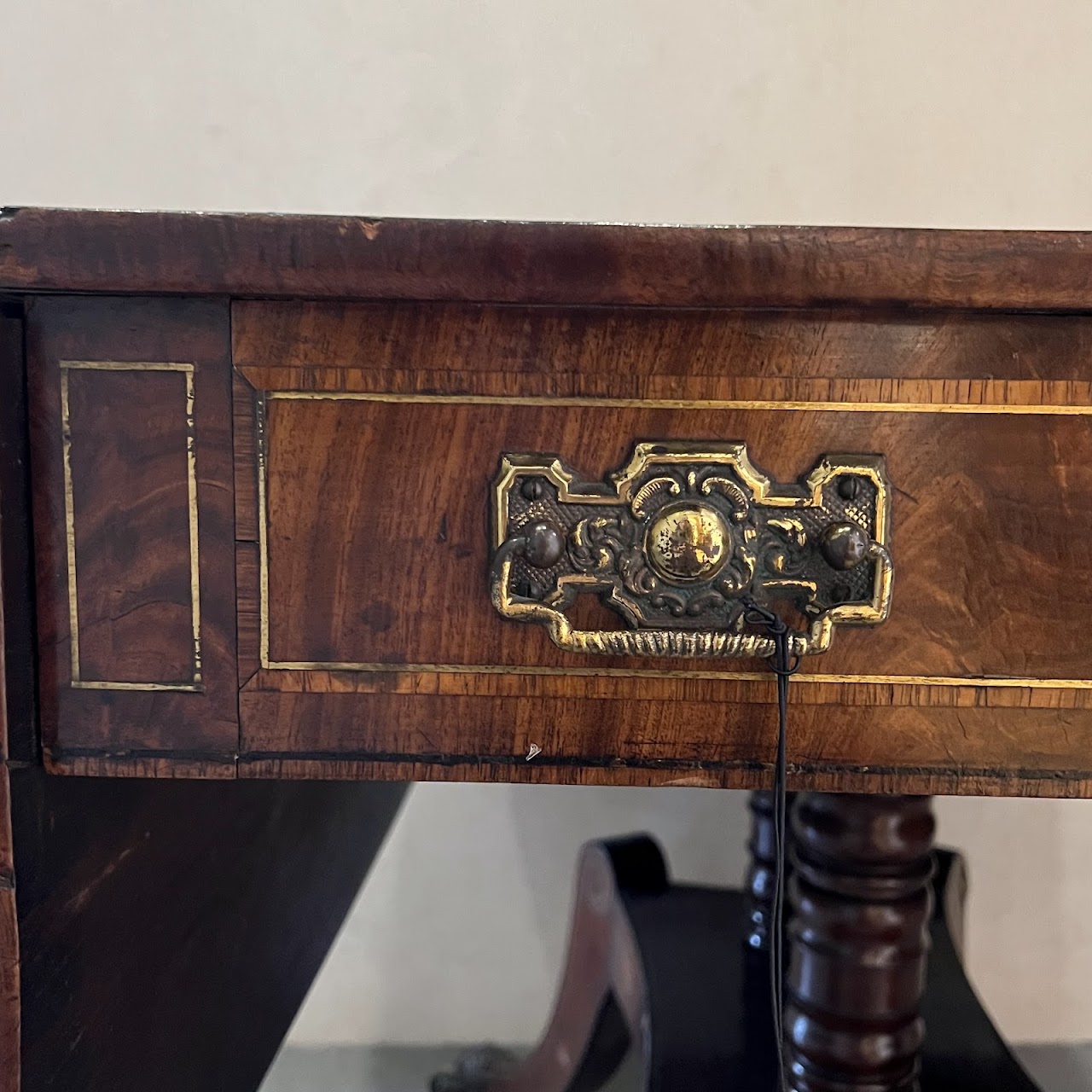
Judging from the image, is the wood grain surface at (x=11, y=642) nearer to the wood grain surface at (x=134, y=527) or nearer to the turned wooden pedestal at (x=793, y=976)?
the wood grain surface at (x=134, y=527)

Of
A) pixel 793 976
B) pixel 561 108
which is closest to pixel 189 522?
pixel 793 976

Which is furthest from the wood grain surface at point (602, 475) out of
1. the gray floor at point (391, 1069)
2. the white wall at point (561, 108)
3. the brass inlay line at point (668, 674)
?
the gray floor at point (391, 1069)

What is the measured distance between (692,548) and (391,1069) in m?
0.95

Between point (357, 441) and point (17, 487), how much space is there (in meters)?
0.14

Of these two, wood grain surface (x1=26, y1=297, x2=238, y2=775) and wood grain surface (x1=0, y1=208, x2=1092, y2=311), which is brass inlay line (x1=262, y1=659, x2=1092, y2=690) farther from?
wood grain surface (x1=0, y1=208, x2=1092, y2=311)

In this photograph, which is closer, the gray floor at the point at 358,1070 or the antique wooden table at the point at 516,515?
the antique wooden table at the point at 516,515

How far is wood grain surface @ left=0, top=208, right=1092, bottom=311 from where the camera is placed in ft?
1.21

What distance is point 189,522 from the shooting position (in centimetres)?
40

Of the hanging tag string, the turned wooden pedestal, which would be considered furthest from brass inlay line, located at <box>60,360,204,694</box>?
the turned wooden pedestal

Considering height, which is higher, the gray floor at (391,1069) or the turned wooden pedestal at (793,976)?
the turned wooden pedestal at (793,976)

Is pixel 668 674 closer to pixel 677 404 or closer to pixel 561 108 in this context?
pixel 677 404

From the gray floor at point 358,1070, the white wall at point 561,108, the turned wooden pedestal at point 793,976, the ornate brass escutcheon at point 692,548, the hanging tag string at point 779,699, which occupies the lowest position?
the gray floor at point 358,1070

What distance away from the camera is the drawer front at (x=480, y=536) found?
0.39 m

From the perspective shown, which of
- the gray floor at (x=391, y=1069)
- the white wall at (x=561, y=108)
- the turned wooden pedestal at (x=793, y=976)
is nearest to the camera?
the turned wooden pedestal at (x=793, y=976)
